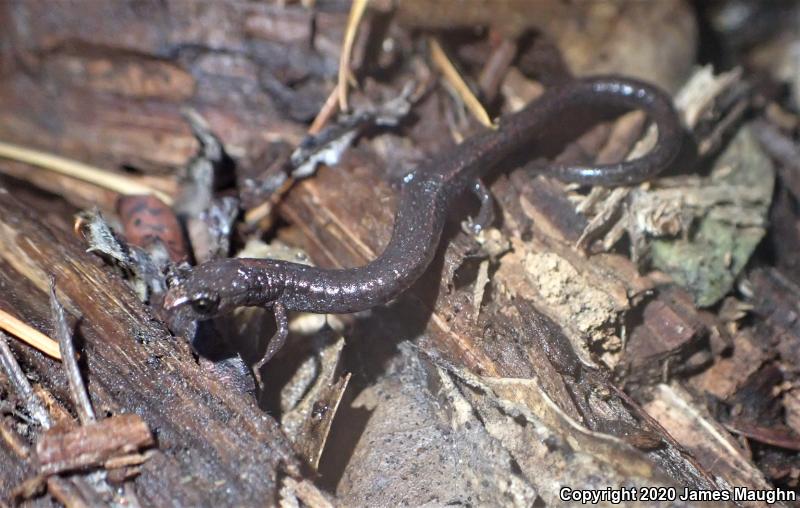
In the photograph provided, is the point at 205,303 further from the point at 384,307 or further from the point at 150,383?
the point at 384,307

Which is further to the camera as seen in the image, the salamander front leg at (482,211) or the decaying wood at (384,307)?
the salamander front leg at (482,211)

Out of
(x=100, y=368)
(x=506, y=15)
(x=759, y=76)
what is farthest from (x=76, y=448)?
(x=759, y=76)

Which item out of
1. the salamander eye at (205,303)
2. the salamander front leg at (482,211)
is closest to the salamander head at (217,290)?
the salamander eye at (205,303)

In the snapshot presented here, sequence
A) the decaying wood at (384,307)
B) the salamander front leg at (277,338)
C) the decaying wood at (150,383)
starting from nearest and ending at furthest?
the decaying wood at (150,383) < the decaying wood at (384,307) < the salamander front leg at (277,338)

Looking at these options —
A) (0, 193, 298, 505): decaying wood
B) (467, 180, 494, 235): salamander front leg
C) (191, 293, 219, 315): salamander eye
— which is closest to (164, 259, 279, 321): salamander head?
(191, 293, 219, 315): salamander eye

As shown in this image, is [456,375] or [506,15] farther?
[506,15]

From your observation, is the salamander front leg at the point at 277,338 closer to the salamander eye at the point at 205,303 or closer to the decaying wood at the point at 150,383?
the decaying wood at the point at 150,383

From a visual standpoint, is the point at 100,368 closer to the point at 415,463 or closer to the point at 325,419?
the point at 325,419
